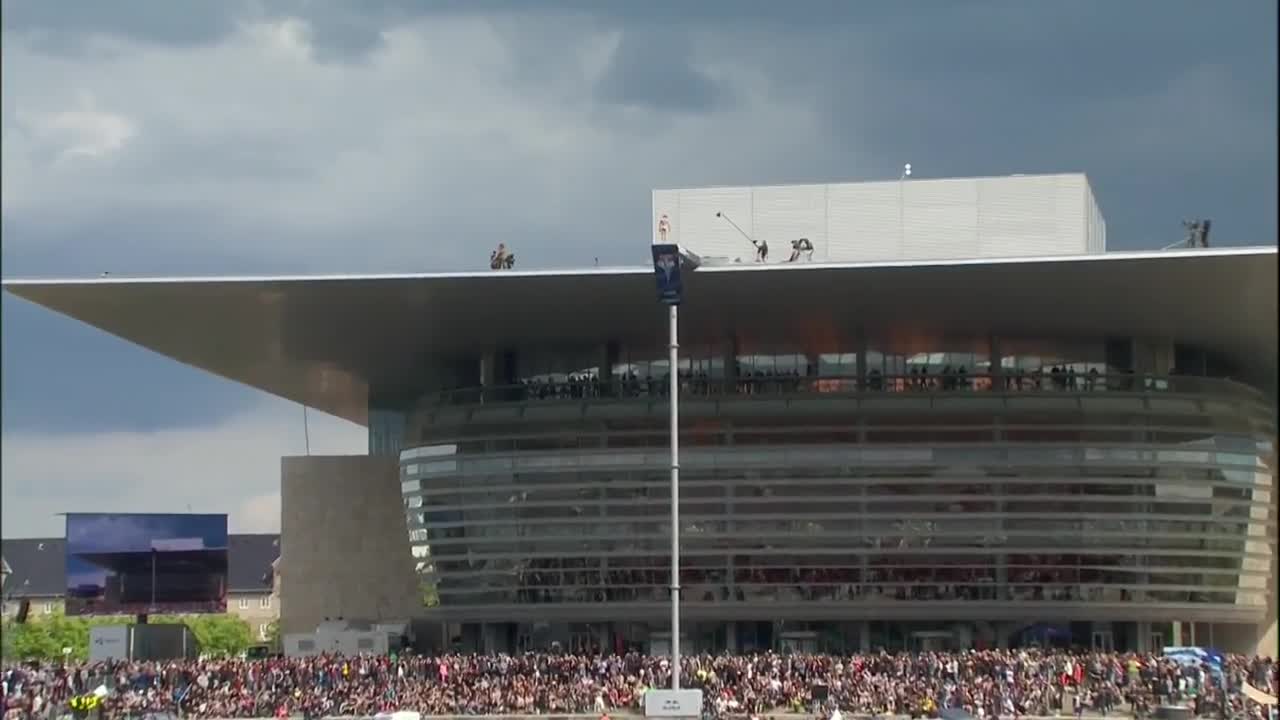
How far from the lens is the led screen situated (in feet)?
221

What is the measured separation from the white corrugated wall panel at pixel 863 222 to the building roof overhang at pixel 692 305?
308 cm

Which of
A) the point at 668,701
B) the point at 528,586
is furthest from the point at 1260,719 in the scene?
the point at 528,586

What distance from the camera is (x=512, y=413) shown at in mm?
55250

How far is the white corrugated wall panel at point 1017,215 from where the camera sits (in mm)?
54719

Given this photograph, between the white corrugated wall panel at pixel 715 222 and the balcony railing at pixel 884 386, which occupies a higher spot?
the white corrugated wall panel at pixel 715 222

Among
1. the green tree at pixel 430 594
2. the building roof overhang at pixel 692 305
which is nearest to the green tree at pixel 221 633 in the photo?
the green tree at pixel 430 594

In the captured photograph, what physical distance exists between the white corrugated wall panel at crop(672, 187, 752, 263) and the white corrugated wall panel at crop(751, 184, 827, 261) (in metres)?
0.89

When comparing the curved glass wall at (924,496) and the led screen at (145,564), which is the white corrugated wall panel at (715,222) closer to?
the curved glass wall at (924,496)

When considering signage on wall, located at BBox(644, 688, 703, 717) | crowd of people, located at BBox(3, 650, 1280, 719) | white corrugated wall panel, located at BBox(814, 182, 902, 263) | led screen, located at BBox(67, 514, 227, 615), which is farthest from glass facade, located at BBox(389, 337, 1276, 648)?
led screen, located at BBox(67, 514, 227, 615)

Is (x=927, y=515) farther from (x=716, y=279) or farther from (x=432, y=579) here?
(x=432, y=579)

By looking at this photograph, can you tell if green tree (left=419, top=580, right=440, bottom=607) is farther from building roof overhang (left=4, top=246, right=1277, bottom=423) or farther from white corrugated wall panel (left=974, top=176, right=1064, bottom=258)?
white corrugated wall panel (left=974, top=176, right=1064, bottom=258)

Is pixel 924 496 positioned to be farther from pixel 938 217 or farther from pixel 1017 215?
pixel 1017 215

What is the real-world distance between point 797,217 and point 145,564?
97.4ft

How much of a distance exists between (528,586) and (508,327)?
829 centimetres
